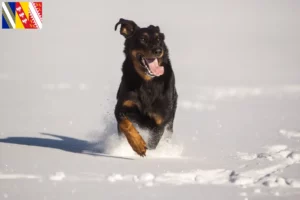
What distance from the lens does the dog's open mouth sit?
5828 mm

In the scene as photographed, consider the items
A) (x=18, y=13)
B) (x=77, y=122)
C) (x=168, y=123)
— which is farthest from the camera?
(x=18, y=13)

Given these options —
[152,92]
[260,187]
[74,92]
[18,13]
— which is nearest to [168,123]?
[152,92]

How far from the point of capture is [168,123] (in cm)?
654

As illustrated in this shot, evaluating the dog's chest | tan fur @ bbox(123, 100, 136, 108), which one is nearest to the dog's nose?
the dog's chest

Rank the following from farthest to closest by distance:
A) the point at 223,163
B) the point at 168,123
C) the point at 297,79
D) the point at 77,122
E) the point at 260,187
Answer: the point at 297,79, the point at 77,122, the point at 168,123, the point at 223,163, the point at 260,187

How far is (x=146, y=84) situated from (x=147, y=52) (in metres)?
0.40

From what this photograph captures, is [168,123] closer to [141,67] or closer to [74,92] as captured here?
[141,67]

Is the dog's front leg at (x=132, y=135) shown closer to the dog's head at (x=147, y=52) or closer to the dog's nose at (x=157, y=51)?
the dog's head at (x=147, y=52)

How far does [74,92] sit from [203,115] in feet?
11.4

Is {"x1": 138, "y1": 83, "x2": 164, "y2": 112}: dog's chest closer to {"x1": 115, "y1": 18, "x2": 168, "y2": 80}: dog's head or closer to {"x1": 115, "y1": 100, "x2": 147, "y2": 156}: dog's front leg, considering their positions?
{"x1": 115, "y1": 18, "x2": 168, "y2": 80}: dog's head

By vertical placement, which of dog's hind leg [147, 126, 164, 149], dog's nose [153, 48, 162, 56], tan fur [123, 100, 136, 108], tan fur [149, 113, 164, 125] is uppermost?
dog's nose [153, 48, 162, 56]

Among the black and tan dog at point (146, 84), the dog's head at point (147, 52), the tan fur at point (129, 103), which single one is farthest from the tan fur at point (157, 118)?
the dog's head at point (147, 52)

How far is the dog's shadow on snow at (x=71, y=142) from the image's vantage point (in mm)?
6227

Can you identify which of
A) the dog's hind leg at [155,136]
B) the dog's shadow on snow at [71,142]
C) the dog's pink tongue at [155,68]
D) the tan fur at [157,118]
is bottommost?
the dog's shadow on snow at [71,142]
